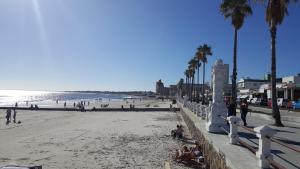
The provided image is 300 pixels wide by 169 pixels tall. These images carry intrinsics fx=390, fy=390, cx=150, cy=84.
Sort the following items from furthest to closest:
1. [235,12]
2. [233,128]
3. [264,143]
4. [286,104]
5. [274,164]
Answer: [286,104], [235,12], [233,128], [264,143], [274,164]

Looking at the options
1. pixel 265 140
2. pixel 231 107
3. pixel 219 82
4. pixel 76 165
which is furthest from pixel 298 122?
pixel 265 140

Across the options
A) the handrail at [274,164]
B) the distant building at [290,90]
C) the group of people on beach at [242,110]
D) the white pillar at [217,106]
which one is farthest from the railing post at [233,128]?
the distant building at [290,90]

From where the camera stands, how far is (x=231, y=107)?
19156mm

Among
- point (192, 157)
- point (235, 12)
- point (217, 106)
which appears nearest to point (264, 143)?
point (217, 106)

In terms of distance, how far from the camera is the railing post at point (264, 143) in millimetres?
6152

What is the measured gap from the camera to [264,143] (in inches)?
250

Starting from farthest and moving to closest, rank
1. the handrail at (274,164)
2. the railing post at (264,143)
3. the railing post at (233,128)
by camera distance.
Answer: the railing post at (233,128)
the railing post at (264,143)
the handrail at (274,164)

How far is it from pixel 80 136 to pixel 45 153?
26.7 ft

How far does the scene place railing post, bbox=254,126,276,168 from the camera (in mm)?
6152

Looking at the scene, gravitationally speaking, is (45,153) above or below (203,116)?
below

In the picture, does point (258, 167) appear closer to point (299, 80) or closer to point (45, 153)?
point (45, 153)

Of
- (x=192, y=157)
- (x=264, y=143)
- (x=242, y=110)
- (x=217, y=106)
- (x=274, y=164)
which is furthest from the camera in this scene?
(x=242, y=110)

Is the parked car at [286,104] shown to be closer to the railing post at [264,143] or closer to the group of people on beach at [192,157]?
the group of people on beach at [192,157]

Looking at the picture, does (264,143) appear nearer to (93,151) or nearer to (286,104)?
(93,151)
